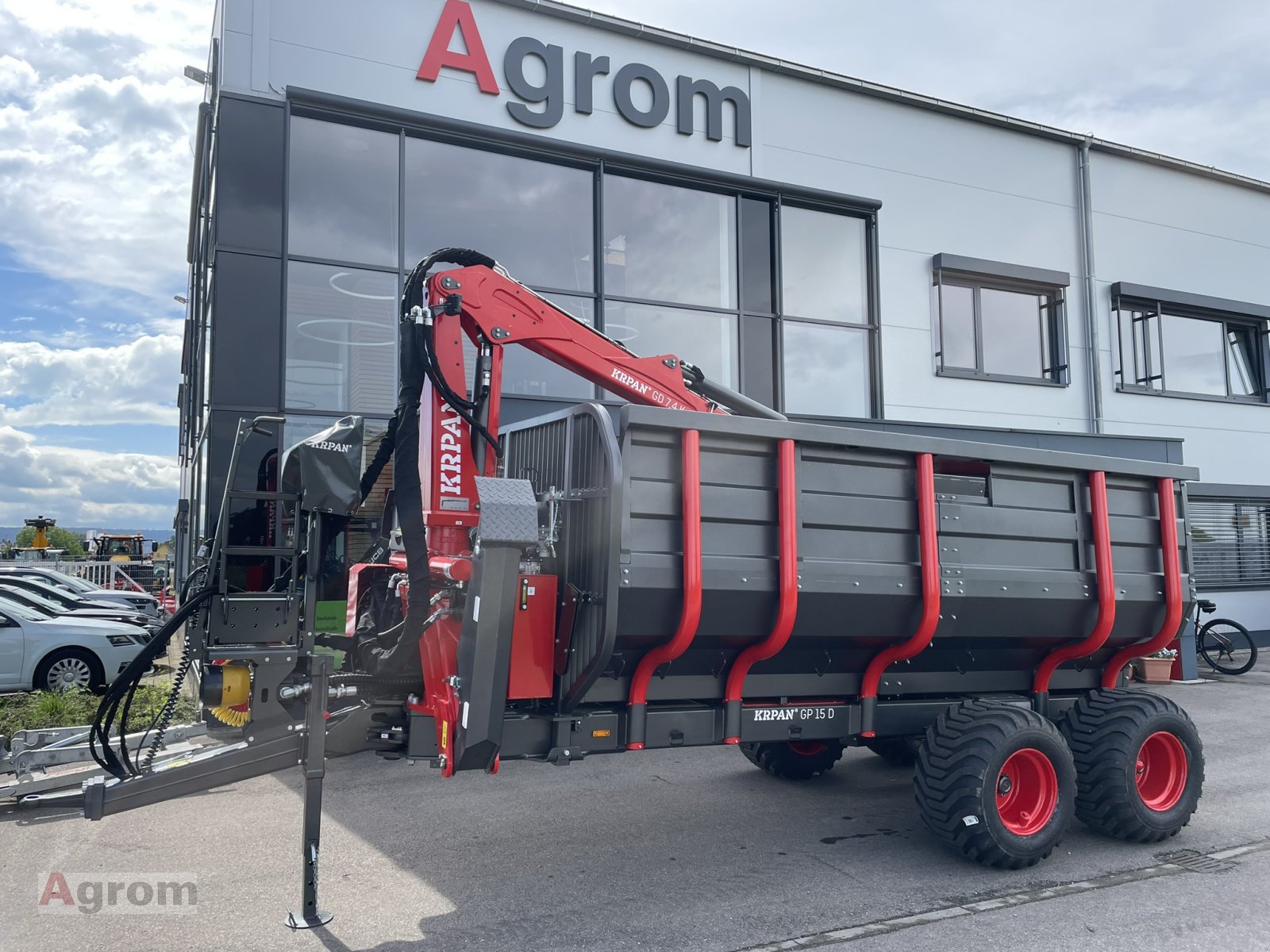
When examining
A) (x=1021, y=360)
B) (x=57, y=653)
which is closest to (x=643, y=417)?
(x=57, y=653)

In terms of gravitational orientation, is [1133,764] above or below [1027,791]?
above

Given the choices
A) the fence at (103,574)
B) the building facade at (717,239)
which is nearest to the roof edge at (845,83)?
the building facade at (717,239)

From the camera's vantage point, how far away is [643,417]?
4.69m

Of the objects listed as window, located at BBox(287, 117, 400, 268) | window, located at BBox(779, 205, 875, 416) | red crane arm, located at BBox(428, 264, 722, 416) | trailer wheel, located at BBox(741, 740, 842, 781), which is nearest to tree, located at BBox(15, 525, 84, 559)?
window, located at BBox(287, 117, 400, 268)

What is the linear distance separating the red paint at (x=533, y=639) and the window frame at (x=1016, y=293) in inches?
401

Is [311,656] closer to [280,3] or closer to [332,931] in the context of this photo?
[332,931]

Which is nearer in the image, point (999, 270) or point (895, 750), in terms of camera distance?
point (895, 750)

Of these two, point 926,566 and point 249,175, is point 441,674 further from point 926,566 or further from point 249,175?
point 249,175

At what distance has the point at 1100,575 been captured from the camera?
5.96 m

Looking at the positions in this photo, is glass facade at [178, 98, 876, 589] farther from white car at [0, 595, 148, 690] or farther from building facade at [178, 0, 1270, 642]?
white car at [0, 595, 148, 690]

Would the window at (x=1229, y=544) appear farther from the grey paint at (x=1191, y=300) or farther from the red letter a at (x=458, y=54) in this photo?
the red letter a at (x=458, y=54)

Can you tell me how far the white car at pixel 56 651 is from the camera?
1129cm

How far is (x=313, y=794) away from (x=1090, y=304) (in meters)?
14.1

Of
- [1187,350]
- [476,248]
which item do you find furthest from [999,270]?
[476,248]
